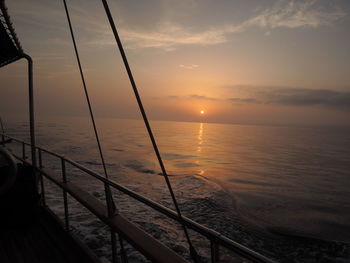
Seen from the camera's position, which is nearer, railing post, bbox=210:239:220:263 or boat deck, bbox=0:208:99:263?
railing post, bbox=210:239:220:263

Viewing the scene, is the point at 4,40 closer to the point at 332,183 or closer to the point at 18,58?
the point at 18,58

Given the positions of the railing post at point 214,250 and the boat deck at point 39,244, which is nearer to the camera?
the railing post at point 214,250

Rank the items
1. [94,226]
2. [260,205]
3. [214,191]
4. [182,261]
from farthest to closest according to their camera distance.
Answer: [214,191] → [260,205] → [94,226] → [182,261]

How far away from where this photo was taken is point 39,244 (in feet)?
9.84

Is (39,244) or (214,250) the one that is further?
(39,244)

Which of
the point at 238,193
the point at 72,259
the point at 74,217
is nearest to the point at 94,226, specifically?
the point at 74,217

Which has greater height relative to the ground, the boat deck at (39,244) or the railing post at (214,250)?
the railing post at (214,250)

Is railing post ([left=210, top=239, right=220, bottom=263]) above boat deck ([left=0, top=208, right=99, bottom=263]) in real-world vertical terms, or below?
above

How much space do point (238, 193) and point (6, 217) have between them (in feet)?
38.2

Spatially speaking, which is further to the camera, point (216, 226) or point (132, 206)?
point (132, 206)

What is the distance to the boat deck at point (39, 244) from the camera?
8.81 ft

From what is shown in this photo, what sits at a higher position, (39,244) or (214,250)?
(214,250)

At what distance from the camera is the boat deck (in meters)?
2.69

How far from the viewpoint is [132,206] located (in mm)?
9438
